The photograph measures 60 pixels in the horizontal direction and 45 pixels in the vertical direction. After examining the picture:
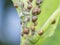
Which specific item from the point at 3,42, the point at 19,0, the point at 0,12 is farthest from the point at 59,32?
the point at 0,12

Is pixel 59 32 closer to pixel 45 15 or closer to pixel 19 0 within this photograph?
pixel 45 15

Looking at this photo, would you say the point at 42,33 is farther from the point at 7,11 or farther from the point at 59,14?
the point at 7,11

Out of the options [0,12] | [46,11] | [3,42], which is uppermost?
[46,11]

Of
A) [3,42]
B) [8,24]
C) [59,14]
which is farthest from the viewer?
[8,24]

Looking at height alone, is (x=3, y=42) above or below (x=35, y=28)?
below

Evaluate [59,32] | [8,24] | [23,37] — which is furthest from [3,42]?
[59,32]

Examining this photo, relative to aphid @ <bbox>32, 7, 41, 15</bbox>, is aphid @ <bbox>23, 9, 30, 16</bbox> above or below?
below

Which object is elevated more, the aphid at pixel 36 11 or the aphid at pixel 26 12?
the aphid at pixel 36 11

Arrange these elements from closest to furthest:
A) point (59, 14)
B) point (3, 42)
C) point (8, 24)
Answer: point (59, 14)
point (3, 42)
point (8, 24)

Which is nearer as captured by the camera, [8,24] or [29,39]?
[29,39]
